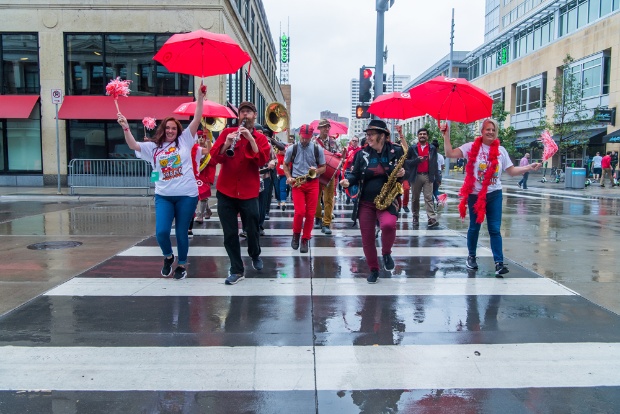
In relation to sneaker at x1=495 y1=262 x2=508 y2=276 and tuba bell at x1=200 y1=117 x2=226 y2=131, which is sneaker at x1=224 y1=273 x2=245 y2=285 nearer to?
sneaker at x1=495 y1=262 x2=508 y2=276

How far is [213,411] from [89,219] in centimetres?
949

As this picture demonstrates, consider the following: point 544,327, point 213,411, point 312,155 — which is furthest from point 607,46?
point 213,411

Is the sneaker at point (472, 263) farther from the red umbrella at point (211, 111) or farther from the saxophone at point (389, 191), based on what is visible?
the red umbrella at point (211, 111)

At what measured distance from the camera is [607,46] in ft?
115

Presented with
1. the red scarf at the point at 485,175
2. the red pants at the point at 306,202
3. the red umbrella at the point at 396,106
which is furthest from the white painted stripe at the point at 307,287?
the red umbrella at the point at 396,106

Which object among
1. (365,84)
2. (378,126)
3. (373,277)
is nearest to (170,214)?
(373,277)

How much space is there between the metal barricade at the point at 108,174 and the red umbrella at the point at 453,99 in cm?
1276

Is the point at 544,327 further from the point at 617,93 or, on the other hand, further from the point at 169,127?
the point at 617,93

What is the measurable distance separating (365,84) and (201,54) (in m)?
9.52

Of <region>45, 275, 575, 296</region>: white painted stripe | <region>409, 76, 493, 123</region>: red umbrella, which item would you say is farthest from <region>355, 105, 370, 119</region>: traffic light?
<region>45, 275, 575, 296</region>: white painted stripe

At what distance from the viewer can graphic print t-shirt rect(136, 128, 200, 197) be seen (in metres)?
5.89

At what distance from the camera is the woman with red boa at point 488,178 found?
6.31 meters

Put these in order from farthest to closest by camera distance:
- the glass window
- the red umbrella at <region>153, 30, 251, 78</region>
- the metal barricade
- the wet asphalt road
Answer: the glass window
the metal barricade
the red umbrella at <region>153, 30, 251, 78</region>
the wet asphalt road

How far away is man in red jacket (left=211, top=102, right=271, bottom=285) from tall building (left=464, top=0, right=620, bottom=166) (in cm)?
3128
